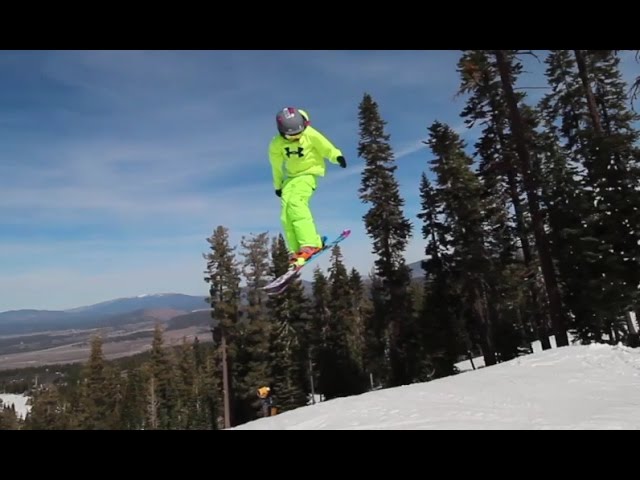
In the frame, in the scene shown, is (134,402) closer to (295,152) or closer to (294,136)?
(295,152)

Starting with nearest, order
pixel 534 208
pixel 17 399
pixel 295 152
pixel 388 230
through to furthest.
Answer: pixel 295 152 < pixel 534 208 < pixel 388 230 < pixel 17 399

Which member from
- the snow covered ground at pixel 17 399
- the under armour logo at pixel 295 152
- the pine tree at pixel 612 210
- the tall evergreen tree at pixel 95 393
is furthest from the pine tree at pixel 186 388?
the snow covered ground at pixel 17 399

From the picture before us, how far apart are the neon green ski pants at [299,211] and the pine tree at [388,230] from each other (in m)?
13.5

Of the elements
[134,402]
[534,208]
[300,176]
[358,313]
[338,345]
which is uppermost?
[534,208]

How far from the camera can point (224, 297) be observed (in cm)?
2377

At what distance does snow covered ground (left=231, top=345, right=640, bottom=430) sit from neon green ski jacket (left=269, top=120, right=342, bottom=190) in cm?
278

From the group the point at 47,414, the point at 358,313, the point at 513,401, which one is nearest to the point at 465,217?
the point at 513,401

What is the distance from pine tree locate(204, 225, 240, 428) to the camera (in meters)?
18.8

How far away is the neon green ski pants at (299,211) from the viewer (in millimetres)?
4379

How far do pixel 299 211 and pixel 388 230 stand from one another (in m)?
15.7
